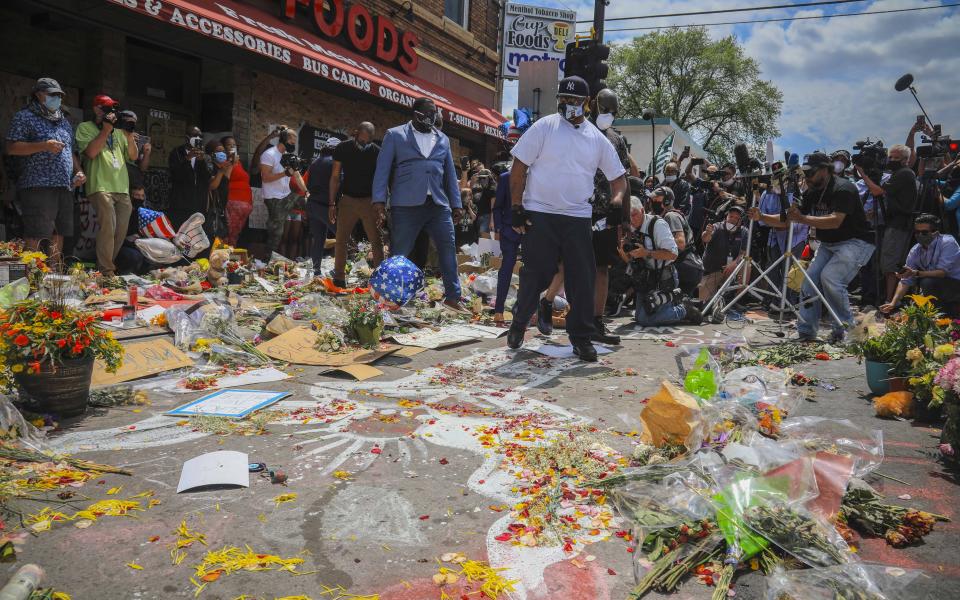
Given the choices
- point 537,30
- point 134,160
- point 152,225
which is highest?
point 537,30

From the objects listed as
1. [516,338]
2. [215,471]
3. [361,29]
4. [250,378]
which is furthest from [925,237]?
[361,29]

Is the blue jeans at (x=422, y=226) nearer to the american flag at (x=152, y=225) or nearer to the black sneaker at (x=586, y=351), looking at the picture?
the black sneaker at (x=586, y=351)

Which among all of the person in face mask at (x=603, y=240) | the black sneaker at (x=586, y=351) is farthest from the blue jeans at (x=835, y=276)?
the black sneaker at (x=586, y=351)

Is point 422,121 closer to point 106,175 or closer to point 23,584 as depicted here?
point 106,175

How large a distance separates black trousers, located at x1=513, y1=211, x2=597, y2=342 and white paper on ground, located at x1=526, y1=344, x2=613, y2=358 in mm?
199

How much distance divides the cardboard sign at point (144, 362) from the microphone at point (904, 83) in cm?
1085

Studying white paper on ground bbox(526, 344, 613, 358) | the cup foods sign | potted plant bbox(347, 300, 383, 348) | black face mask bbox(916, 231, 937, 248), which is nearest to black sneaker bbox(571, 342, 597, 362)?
white paper on ground bbox(526, 344, 613, 358)

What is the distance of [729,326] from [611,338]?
2.29 metres

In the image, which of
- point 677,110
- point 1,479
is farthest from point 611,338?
point 677,110

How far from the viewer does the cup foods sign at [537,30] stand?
54.3 ft

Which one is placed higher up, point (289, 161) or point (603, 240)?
point (289, 161)

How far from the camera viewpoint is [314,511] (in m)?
2.50

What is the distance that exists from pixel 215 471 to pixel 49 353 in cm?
129

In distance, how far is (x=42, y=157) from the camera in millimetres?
6402
